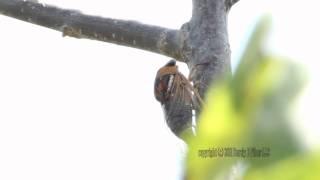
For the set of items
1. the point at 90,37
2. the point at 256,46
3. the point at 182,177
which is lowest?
the point at 182,177

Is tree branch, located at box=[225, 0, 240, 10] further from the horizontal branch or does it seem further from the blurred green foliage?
the blurred green foliage

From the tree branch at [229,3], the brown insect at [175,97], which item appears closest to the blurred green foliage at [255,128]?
the brown insect at [175,97]

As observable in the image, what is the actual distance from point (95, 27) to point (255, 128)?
1.85 meters

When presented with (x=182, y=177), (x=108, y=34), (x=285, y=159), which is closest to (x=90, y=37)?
(x=108, y=34)

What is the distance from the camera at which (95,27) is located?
2.22 m

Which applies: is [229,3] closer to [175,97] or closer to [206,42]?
[206,42]

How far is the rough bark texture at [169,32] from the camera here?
181 cm

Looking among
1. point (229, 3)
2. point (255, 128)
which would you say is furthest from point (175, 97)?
point (255, 128)

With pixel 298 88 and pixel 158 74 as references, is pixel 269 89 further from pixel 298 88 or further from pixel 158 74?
pixel 158 74

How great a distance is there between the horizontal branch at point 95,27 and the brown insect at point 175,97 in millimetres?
194

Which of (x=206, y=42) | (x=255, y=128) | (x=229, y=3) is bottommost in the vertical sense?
(x=255, y=128)

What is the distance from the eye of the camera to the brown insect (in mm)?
2121

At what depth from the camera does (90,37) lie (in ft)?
7.41

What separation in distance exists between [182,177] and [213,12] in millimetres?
1455
